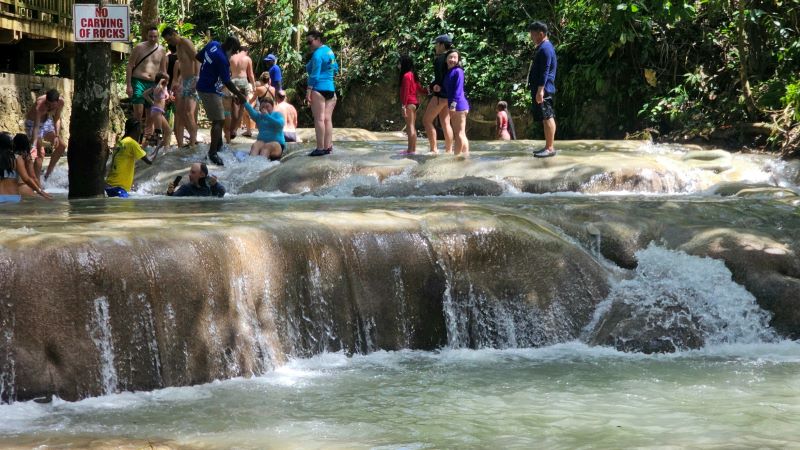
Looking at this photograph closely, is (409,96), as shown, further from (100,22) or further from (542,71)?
(100,22)

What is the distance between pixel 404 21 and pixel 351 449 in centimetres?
2019

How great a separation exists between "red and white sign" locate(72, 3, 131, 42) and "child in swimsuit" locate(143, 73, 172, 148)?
472 centimetres

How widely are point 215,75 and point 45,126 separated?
2.55 meters

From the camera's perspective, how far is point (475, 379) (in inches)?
286

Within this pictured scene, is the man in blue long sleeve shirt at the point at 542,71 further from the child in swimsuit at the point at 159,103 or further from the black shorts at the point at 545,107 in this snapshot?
the child in swimsuit at the point at 159,103

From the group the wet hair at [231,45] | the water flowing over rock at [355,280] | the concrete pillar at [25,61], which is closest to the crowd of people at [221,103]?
the wet hair at [231,45]

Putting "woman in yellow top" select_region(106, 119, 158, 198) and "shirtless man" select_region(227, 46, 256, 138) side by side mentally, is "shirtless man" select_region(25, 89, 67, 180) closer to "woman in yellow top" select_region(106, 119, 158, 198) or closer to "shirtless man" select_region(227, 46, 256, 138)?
"woman in yellow top" select_region(106, 119, 158, 198)

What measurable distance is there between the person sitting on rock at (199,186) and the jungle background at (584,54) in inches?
229

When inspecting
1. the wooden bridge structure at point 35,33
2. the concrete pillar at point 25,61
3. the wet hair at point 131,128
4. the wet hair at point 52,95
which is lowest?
the wet hair at point 131,128

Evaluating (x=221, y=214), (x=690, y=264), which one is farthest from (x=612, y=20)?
(x=221, y=214)

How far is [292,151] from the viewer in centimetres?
1536

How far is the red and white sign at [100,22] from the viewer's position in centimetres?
1003

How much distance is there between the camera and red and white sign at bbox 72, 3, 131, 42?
10031 millimetres

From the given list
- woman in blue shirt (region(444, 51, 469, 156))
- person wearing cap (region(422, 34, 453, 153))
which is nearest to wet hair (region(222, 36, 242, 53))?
person wearing cap (region(422, 34, 453, 153))
